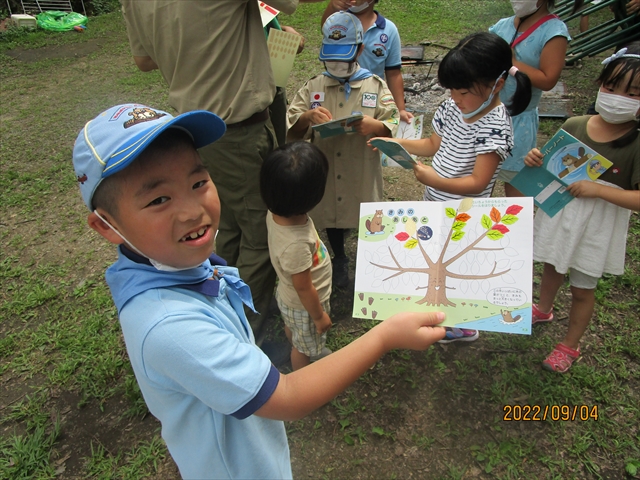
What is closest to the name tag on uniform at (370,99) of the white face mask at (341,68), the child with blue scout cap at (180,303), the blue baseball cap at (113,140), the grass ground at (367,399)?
the white face mask at (341,68)

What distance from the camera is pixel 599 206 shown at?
6.25ft

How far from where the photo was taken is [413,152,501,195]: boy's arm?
1.85 m

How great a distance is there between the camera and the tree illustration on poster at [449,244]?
1452 millimetres

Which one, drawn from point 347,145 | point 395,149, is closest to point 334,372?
point 395,149

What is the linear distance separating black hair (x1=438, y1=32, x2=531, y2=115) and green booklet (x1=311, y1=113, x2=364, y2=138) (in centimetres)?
47

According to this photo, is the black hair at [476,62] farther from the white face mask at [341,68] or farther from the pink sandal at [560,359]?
the pink sandal at [560,359]

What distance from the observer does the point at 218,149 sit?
204 cm

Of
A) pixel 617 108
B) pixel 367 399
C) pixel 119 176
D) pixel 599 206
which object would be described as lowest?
pixel 367 399

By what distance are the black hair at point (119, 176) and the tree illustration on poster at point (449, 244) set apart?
0.89 m

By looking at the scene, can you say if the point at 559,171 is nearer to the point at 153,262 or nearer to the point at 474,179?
the point at 474,179

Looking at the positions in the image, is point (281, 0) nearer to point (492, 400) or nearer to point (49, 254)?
point (492, 400)

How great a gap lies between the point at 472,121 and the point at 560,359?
1.37m

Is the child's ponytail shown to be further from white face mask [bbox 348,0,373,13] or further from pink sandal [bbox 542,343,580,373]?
pink sandal [bbox 542,343,580,373]

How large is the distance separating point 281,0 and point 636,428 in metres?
2.61
